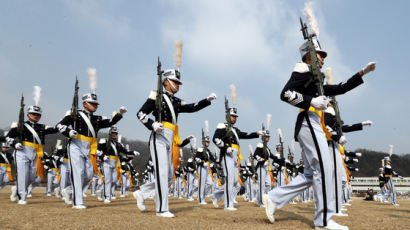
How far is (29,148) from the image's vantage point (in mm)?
9766

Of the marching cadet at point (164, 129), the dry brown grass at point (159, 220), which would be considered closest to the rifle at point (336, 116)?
the dry brown grass at point (159, 220)

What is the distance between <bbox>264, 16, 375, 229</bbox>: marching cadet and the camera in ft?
14.4

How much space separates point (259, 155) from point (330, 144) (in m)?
5.41

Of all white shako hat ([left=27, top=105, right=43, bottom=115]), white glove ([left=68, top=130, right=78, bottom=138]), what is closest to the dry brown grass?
white glove ([left=68, top=130, right=78, bottom=138])

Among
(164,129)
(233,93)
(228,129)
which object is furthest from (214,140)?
(164,129)

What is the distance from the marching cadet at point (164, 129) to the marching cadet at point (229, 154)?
277 centimetres

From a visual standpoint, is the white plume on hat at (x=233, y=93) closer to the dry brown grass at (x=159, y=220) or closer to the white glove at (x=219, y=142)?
the white glove at (x=219, y=142)

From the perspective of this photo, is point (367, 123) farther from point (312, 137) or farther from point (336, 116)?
point (312, 137)

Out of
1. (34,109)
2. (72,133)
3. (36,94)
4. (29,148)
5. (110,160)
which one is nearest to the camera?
(72,133)

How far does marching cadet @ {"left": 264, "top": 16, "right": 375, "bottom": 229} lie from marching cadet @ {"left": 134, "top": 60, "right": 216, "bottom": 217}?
1998 millimetres

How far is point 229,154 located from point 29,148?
235 inches

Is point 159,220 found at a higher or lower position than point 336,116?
lower

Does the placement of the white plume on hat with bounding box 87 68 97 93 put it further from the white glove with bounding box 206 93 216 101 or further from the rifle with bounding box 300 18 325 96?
the rifle with bounding box 300 18 325 96

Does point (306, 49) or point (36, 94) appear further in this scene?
point (36, 94)
